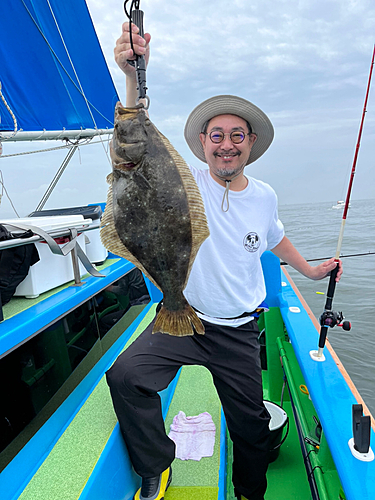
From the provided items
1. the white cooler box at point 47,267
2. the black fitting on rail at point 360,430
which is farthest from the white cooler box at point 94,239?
the black fitting on rail at point 360,430

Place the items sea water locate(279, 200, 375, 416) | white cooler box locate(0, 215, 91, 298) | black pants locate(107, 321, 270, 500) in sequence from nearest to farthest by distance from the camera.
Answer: black pants locate(107, 321, 270, 500) → white cooler box locate(0, 215, 91, 298) → sea water locate(279, 200, 375, 416)

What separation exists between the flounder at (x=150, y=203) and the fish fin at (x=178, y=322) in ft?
0.66

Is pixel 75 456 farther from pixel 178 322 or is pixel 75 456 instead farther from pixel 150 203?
pixel 150 203

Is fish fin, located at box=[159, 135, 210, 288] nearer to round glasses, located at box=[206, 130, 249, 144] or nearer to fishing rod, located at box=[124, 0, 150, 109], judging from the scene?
fishing rod, located at box=[124, 0, 150, 109]

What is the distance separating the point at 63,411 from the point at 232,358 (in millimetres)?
1291

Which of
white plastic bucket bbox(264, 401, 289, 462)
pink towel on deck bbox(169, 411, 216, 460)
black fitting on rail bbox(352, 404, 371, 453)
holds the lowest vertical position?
white plastic bucket bbox(264, 401, 289, 462)

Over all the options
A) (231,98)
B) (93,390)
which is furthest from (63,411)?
(231,98)

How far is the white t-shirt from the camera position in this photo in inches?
81.4

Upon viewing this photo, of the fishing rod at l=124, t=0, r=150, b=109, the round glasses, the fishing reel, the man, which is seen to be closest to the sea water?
the fishing reel

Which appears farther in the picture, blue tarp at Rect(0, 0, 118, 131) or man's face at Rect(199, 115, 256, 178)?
blue tarp at Rect(0, 0, 118, 131)

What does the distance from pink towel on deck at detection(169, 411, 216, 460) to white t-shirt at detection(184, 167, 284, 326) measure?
1.05 meters

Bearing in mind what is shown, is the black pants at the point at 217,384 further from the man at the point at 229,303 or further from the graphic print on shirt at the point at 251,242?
the graphic print on shirt at the point at 251,242

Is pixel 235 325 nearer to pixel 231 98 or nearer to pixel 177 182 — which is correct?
pixel 177 182

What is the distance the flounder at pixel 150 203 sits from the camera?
52.9 inches
